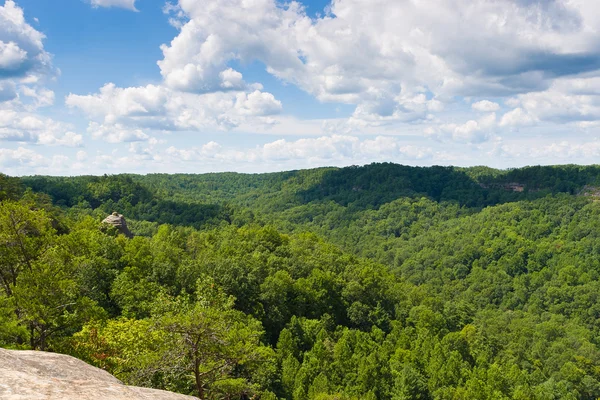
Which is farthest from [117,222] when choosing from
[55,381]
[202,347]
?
[55,381]

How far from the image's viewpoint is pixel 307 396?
1559 inches

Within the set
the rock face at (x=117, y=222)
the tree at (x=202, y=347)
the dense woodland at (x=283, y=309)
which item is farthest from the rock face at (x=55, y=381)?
the rock face at (x=117, y=222)

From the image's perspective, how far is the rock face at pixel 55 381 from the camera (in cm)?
745

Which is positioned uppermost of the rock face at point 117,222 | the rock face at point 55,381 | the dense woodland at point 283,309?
the rock face at point 55,381

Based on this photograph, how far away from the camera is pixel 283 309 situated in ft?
184

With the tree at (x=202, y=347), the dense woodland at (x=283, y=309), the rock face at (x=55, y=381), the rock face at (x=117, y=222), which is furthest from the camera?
the rock face at (x=117, y=222)

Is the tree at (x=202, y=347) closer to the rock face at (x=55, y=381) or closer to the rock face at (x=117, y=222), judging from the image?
the rock face at (x=55, y=381)

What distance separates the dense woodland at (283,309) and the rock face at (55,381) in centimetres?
861

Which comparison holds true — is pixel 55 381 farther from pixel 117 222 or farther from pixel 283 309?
pixel 117 222

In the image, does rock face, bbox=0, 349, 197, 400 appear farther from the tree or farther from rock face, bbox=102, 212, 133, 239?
rock face, bbox=102, 212, 133, 239

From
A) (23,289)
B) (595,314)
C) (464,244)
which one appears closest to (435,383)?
(23,289)

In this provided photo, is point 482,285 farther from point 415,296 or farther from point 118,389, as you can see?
point 118,389

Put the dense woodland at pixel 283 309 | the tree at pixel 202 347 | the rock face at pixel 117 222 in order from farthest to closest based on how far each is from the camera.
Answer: the rock face at pixel 117 222 < the dense woodland at pixel 283 309 < the tree at pixel 202 347

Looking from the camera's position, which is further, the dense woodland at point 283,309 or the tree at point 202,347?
the dense woodland at point 283,309
